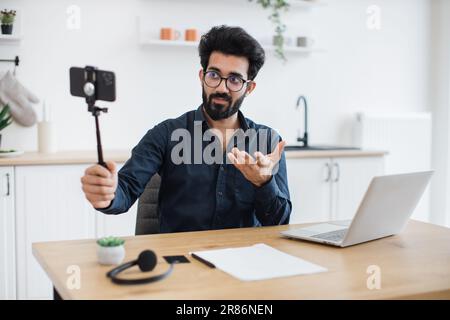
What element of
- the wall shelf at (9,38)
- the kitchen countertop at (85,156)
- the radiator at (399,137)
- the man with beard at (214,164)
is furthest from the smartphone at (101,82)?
the radiator at (399,137)

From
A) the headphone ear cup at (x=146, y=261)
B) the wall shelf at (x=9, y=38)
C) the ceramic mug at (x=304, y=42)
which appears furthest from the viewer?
the ceramic mug at (x=304, y=42)

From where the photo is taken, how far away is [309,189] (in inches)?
138

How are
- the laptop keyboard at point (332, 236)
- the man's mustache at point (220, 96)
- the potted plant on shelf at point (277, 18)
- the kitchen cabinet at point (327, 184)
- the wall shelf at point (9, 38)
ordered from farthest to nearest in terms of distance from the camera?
1. the potted plant on shelf at point (277, 18)
2. the kitchen cabinet at point (327, 184)
3. the wall shelf at point (9, 38)
4. the man's mustache at point (220, 96)
5. the laptop keyboard at point (332, 236)

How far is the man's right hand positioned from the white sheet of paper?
0.97 feet

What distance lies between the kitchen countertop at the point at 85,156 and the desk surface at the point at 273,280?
1.44m

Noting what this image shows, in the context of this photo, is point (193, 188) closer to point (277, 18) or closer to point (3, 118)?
point (3, 118)

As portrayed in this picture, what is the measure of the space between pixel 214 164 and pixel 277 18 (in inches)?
82.8

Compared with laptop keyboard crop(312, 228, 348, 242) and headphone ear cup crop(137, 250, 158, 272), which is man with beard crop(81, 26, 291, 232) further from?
headphone ear cup crop(137, 250, 158, 272)

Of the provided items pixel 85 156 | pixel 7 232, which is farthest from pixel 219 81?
pixel 7 232

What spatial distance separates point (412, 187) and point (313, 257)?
0.39 meters

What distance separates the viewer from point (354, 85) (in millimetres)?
4180

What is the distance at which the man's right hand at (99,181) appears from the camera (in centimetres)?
145

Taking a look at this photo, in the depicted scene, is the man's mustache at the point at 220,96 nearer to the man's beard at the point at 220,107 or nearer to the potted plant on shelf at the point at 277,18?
the man's beard at the point at 220,107
